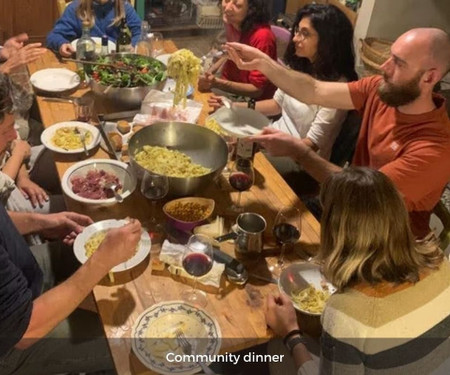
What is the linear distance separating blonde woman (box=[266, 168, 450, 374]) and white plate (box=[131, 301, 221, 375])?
0.36 meters

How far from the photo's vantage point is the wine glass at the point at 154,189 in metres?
1.92

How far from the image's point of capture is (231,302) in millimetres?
1695

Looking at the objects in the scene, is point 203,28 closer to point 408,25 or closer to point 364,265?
point 408,25

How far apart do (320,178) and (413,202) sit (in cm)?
42

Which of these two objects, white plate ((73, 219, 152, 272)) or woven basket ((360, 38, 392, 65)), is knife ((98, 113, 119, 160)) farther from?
woven basket ((360, 38, 392, 65))

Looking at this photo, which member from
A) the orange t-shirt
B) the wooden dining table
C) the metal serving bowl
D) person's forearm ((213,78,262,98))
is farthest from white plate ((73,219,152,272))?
person's forearm ((213,78,262,98))

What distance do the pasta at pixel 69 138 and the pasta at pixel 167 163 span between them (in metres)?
0.36

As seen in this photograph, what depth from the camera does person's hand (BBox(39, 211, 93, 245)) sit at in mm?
1962

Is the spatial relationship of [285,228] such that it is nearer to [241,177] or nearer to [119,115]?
[241,177]

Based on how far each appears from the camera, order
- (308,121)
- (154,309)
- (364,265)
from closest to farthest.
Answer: (364,265) < (154,309) < (308,121)

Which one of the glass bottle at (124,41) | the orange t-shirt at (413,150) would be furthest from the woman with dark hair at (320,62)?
the glass bottle at (124,41)

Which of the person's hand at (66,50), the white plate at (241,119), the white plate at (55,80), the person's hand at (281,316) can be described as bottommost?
the person's hand at (281,316)

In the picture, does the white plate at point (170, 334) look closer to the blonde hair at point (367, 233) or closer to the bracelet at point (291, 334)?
the bracelet at point (291, 334)

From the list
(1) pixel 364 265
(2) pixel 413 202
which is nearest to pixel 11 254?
(1) pixel 364 265
